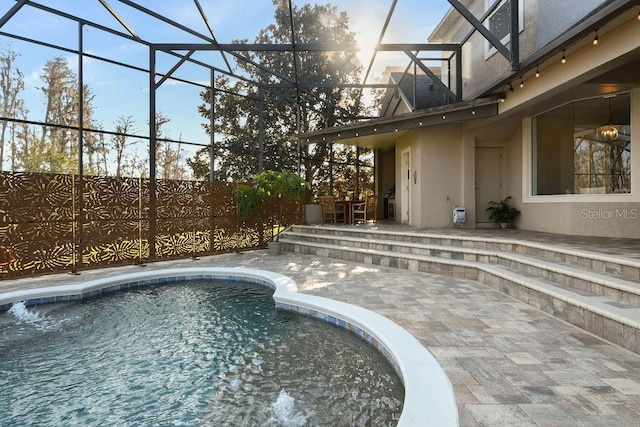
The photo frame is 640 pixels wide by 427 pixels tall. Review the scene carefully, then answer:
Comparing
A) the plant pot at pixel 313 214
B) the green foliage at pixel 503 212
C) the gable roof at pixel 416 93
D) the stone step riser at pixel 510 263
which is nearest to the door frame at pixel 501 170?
the green foliage at pixel 503 212

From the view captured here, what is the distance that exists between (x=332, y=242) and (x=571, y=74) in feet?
18.7

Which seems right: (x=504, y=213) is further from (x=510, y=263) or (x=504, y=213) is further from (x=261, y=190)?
(x=261, y=190)

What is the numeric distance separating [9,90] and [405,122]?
11750 millimetres

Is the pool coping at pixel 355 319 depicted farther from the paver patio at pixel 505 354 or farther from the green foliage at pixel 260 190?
the green foliage at pixel 260 190

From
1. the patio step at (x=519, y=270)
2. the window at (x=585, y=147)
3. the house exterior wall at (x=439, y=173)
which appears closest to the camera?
the patio step at (x=519, y=270)

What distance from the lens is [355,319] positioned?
3801mm

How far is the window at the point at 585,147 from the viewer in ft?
20.9

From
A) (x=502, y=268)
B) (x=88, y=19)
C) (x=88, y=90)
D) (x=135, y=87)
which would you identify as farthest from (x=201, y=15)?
(x=502, y=268)

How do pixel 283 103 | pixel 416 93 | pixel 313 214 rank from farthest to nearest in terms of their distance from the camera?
pixel 283 103
pixel 313 214
pixel 416 93

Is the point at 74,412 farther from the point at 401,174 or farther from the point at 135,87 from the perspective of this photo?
the point at 135,87

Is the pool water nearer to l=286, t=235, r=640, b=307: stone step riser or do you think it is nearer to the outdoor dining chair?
l=286, t=235, r=640, b=307: stone step riser

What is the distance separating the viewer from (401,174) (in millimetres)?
11656

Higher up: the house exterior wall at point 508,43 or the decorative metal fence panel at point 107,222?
the house exterior wall at point 508,43

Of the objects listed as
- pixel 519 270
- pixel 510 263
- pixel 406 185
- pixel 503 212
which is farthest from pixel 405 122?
pixel 519 270
